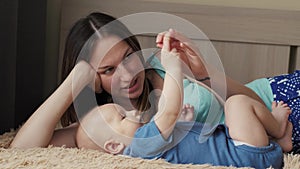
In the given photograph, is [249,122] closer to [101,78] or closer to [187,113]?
[187,113]

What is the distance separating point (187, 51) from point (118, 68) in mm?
163

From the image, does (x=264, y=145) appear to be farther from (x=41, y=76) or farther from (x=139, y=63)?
(x=41, y=76)

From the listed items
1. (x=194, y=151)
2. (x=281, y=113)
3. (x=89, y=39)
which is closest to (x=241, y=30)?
(x=281, y=113)

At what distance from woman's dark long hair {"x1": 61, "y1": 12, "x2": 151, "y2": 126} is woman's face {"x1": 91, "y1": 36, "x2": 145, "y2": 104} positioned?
0.10 feet

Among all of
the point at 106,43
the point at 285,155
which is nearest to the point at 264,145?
the point at 285,155

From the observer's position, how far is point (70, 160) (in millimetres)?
1054

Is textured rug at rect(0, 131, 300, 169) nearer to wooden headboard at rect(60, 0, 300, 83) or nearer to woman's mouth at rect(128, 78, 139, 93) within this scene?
woman's mouth at rect(128, 78, 139, 93)

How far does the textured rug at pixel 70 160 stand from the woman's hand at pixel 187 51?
268 mm

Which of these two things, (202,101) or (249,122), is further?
(202,101)

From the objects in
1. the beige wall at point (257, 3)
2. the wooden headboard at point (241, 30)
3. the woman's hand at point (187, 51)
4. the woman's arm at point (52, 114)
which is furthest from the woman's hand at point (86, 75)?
the beige wall at point (257, 3)

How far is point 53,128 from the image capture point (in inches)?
48.6

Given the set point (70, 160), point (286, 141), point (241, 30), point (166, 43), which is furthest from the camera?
point (241, 30)

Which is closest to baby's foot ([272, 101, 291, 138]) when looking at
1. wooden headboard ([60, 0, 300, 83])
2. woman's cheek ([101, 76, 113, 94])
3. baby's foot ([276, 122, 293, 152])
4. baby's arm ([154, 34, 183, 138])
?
baby's foot ([276, 122, 293, 152])

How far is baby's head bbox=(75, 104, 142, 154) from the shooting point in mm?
1154
